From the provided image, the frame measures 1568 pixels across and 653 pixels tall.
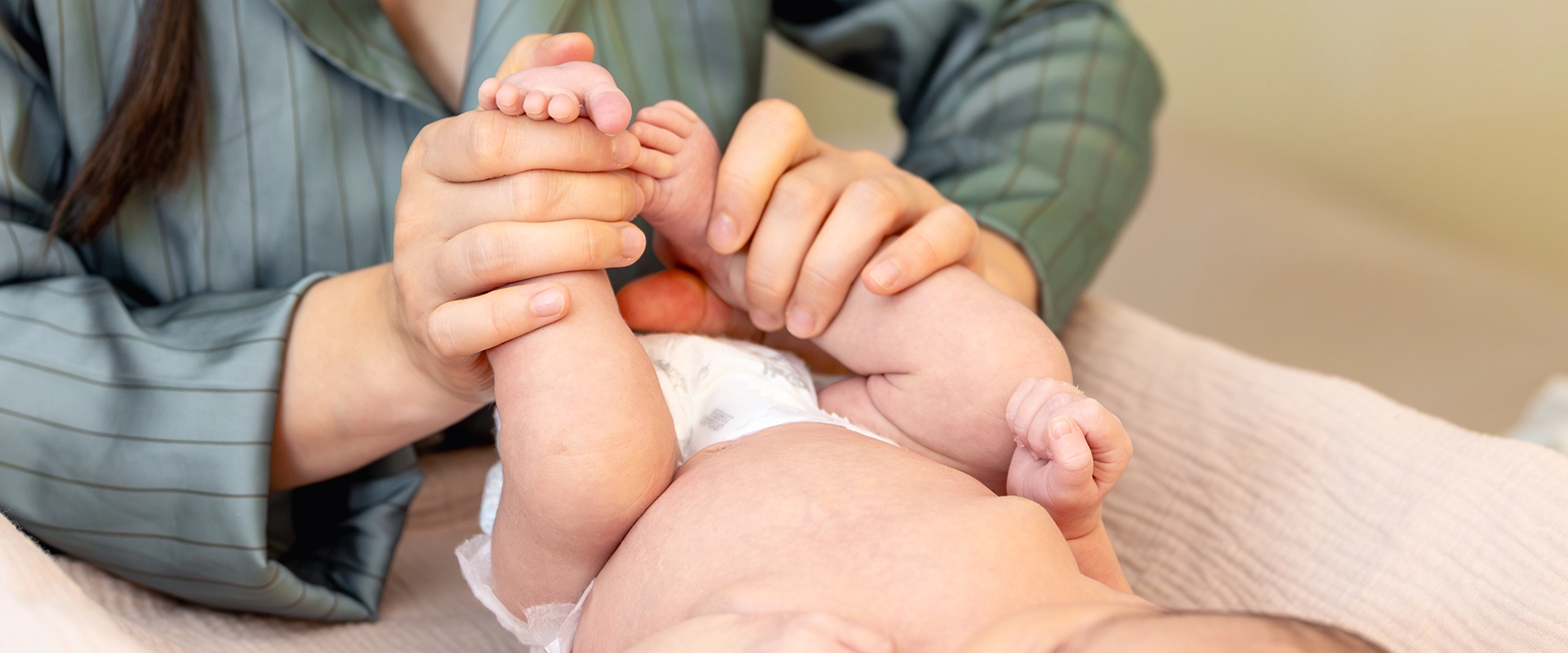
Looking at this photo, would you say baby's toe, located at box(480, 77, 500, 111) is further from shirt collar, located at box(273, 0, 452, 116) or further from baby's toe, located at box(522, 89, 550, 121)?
shirt collar, located at box(273, 0, 452, 116)

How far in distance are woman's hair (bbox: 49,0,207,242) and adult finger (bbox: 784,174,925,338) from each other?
0.45 m

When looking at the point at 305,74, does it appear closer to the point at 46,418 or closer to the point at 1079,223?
the point at 46,418

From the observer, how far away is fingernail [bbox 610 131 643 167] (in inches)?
22.1

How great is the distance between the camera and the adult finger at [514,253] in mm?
528

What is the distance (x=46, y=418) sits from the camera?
64 cm

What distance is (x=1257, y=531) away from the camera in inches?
29.3

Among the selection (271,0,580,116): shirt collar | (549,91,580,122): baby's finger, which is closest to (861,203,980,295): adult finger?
(549,91,580,122): baby's finger

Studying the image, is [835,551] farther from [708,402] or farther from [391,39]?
[391,39]

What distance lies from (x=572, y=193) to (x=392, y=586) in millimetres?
429

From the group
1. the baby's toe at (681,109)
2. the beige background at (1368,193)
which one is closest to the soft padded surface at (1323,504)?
the baby's toe at (681,109)

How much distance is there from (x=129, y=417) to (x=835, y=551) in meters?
0.47

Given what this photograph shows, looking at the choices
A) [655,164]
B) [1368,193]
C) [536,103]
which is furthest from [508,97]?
[1368,193]

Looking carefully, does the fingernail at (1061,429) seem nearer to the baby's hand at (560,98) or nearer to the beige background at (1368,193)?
the baby's hand at (560,98)

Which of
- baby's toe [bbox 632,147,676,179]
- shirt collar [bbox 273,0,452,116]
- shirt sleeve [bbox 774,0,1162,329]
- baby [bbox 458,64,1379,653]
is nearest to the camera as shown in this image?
baby [bbox 458,64,1379,653]
